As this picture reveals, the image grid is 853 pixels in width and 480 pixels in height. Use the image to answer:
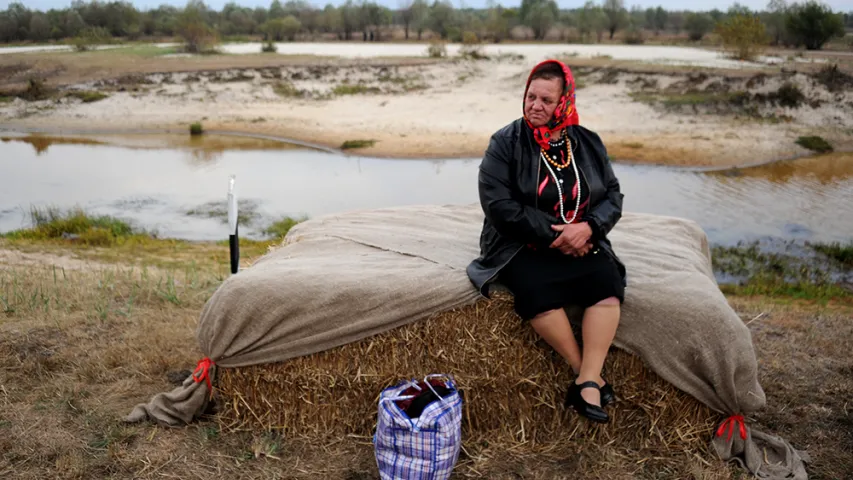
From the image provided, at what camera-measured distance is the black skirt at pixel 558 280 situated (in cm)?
373

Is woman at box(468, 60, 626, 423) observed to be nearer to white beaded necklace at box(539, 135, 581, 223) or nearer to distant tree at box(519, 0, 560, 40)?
white beaded necklace at box(539, 135, 581, 223)

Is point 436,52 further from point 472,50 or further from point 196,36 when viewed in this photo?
point 196,36

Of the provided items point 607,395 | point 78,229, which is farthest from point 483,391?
point 78,229

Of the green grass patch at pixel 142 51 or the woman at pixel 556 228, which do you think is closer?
the woman at pixel 556 228

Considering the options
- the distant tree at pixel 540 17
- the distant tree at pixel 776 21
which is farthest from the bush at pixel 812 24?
the distant tree at pixel 540 17

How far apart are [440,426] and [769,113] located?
16504 millimetres

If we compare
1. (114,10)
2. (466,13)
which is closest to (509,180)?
(114,10)

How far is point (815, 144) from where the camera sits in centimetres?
1529

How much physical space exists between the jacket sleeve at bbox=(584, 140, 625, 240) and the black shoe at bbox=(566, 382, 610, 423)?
734mm

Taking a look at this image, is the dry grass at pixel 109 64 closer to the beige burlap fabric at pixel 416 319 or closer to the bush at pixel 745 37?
the bush at pixel 745 37

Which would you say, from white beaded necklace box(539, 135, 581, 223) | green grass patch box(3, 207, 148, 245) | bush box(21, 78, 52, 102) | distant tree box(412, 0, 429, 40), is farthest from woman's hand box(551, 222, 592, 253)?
distant tree box(412, 0, 429, 40)

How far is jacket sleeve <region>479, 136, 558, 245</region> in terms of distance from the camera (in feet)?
12.3

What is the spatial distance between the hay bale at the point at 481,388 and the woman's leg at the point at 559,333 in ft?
0.50

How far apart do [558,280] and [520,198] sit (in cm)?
48
